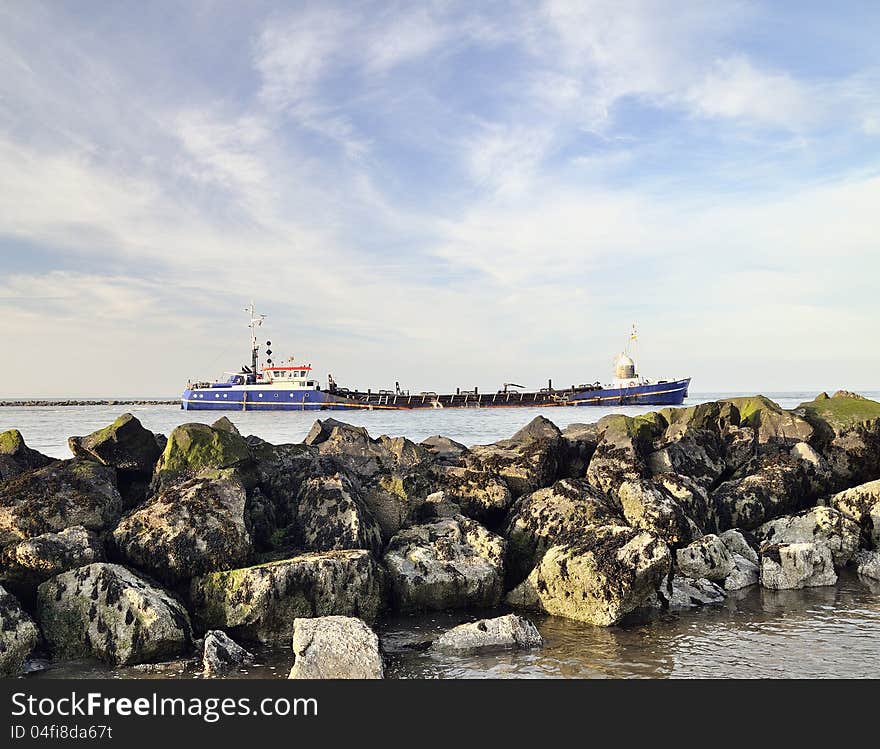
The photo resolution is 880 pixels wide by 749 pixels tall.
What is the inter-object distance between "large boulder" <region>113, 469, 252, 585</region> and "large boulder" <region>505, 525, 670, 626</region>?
15.2ft

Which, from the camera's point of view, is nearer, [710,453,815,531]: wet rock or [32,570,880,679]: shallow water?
[32,570,880,679]: shallow water

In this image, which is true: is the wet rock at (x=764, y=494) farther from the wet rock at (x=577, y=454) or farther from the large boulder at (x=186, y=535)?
the large boulder at (x=186, y=535)

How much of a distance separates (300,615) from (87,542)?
331cm

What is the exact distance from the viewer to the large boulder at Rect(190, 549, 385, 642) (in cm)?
1027

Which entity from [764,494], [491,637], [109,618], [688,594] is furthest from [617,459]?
[109,618]

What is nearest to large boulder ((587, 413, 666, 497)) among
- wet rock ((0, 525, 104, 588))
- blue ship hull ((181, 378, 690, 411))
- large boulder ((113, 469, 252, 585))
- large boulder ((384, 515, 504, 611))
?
large boulder ((384, 515, 504, 611))

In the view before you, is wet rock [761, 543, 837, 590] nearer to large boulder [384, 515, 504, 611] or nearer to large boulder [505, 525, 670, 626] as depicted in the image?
large boulder [505, 525, 670, 626]

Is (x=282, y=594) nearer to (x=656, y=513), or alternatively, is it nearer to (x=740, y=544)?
(x=656, y=513)

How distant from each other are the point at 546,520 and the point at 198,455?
676 cm

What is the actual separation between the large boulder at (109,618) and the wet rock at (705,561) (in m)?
8.51

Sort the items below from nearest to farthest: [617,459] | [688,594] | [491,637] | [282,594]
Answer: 1. [491,637]
2. [282,594]
3. [688,594]
4. [617,459]

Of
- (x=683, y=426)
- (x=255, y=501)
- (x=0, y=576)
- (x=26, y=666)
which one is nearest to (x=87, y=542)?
(x=0, y=576)

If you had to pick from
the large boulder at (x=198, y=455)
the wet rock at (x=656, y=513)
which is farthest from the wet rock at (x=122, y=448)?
the wet rock at (x=656, y=513)

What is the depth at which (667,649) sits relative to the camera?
966 centimetres
